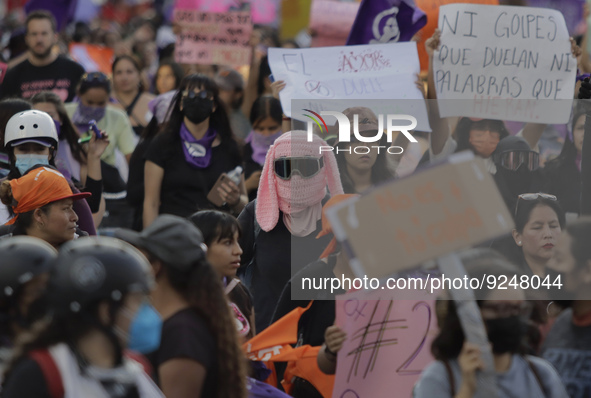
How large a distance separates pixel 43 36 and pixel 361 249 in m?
6.94

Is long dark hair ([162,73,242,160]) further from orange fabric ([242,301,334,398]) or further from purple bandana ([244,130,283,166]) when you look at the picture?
orange fabric ([242,301,334,398])

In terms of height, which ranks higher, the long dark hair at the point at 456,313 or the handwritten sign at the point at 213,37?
the long dark hair at the point at 456,313

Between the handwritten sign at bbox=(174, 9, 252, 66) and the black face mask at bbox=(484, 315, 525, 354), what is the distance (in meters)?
7.43

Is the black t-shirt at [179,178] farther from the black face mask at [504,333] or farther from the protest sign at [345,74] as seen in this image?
the black face mask at [504,333]

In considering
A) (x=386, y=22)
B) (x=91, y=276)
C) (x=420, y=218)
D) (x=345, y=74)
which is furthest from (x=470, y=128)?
(x=91, y=276)

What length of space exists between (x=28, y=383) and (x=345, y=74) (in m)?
4.55

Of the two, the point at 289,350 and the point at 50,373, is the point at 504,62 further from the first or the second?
the point at 50,373

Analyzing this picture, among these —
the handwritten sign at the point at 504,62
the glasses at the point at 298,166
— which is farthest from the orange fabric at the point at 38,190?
the handwritten sign at the point at 504,62

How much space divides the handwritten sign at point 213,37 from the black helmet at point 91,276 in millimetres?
7687

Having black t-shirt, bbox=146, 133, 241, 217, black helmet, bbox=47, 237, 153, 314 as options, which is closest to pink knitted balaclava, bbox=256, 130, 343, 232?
black t-shirt, bbox=146, 133, 241, 217

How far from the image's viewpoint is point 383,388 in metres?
4.25

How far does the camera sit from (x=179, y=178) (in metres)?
6.96

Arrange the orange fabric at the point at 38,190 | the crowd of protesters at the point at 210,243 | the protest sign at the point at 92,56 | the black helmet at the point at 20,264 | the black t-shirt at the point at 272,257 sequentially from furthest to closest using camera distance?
1. the protest sign at the point at 92,56
2. the black t-shirt at the point at 272,257
3. the orange fabric at the point at 38,190
4. the black helmet at the point at 20,264
5. the crowd of protesters at the point at 210,243

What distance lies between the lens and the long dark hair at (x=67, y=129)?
274 inches
